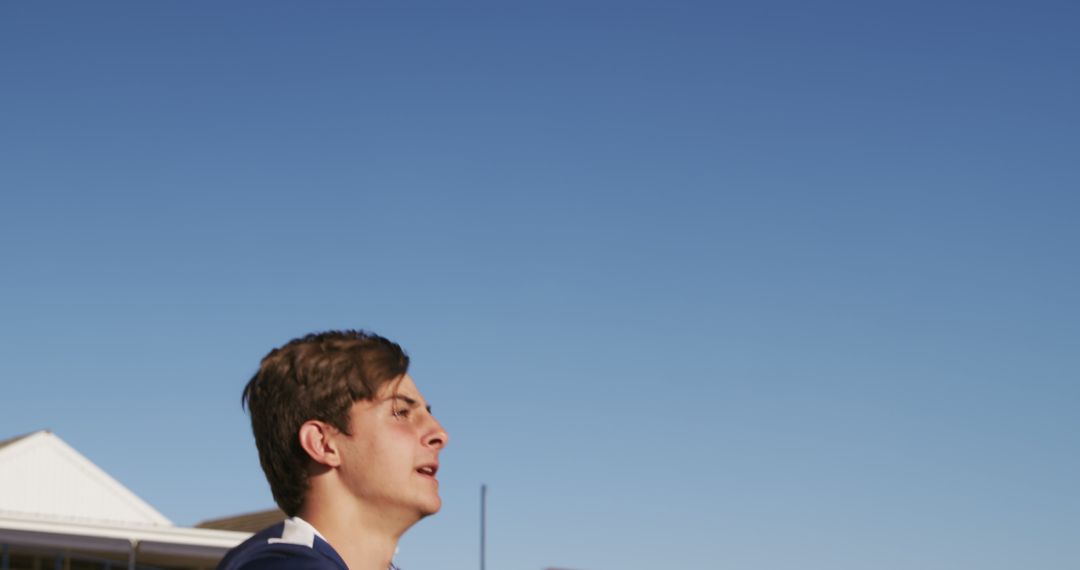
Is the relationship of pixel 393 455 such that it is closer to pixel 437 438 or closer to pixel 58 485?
pixel 437 438

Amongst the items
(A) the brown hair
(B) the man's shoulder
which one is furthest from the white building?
A: (B) the man's shoulder

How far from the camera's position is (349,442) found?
2756 millimetres

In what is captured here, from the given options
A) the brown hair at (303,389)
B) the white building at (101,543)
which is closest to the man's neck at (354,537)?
the brown hair at (303,389)

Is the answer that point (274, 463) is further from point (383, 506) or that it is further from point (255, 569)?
point (255, 569)

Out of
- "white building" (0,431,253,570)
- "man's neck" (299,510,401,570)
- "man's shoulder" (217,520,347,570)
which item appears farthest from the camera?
"white building" (0,431,253,570)

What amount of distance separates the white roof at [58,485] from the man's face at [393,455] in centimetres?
3196

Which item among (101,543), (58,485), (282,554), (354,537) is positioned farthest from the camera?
(58,485)

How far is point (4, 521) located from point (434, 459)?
18.0m

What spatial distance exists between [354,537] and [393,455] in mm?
196

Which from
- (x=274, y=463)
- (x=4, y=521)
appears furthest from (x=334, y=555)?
(x=4, y=521)

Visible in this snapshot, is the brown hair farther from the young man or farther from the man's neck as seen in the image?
the man's neck

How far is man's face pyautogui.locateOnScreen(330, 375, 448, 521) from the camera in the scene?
271cm

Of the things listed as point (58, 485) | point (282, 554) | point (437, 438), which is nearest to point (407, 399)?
point (437, 438)

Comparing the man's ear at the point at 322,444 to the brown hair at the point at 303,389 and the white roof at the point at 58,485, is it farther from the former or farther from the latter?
the white roof at the point at 58,485
